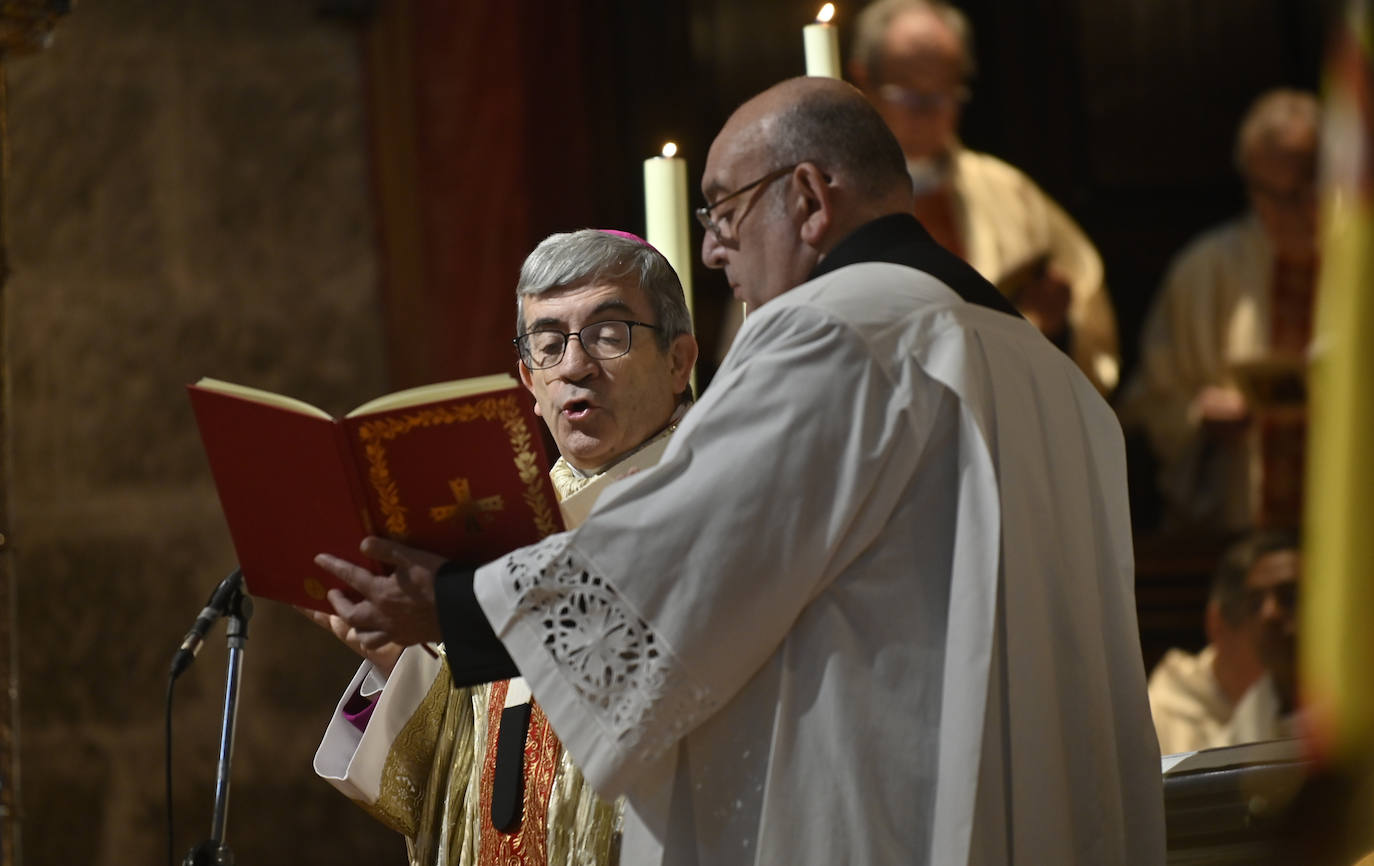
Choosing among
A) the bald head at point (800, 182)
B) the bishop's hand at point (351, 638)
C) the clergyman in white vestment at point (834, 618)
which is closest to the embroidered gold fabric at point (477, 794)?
the bishop's hand at point (351, 638)

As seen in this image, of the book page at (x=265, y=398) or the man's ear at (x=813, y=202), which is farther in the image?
the man's ear at (x=813, y=202)

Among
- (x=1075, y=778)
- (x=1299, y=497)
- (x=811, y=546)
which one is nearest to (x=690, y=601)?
(x=811, y=546)

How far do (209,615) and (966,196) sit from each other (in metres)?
3.66

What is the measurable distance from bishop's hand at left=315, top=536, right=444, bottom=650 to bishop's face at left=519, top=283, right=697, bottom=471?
2.27 ft

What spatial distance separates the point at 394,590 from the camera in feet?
7.38

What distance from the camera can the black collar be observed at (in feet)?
7.70

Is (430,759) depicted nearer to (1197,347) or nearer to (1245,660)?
(1245,660)

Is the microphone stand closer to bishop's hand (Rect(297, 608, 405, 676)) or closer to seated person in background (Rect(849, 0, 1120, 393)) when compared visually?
bishop's hand (Rect(297, 608, 405, 676))

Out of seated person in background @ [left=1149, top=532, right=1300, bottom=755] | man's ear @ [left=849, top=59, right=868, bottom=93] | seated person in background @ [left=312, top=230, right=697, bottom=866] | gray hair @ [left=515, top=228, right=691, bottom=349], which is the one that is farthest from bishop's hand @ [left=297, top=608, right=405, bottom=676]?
man's ear @ [left=849, top=59, right=868, bottom=93]

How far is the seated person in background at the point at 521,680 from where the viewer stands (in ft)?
9.09

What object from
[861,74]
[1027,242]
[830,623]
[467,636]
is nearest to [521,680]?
[467,636]

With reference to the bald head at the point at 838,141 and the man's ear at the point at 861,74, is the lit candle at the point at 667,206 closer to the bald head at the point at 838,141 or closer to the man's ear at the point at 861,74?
the bald head at the point at 838,141

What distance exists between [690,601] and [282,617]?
3.39m

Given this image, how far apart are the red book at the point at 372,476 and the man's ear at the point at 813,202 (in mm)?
511
